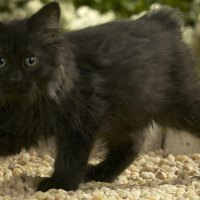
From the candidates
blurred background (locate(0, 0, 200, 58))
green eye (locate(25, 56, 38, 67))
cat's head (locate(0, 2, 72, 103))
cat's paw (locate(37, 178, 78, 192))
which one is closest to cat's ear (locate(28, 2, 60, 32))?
cat's head (locate(0, 2, 72, 103))

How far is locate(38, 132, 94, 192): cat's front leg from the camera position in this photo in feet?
15.5

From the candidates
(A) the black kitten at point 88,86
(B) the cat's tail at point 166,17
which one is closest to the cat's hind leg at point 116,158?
(A) the black kitten at point 88,86

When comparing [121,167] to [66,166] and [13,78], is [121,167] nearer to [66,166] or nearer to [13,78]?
[66,166]

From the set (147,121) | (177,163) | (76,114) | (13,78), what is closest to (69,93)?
(76,114)

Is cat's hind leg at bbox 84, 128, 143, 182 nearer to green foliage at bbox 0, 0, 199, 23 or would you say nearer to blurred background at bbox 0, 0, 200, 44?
blurred background at bbox 0, 0, 200, 44

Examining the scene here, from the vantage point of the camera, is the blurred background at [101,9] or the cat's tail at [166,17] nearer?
the cat's tail at [166,17]

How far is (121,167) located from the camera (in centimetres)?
548

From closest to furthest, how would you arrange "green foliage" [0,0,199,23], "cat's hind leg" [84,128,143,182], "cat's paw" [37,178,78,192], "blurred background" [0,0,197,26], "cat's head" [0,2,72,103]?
"cat's head" [0,2,72,103] < "cat's paw" [37,178,78,192] < "cat's hind leg" [84,128,143,182] < "blurred background" [0,0,197,26] < "green foliage" [0,0,199,23]

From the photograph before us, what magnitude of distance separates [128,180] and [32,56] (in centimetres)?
147

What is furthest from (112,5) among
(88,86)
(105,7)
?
(88,86)

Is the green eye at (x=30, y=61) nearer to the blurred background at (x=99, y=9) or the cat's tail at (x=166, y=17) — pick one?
the cat's tail at (x=166, y=17)

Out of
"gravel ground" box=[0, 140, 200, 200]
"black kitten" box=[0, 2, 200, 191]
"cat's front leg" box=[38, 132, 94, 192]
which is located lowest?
"gravel ground" box=[0, 140, 200, 200]

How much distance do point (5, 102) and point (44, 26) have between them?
1.75 feet

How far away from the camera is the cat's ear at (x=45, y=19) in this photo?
454 centimetres
